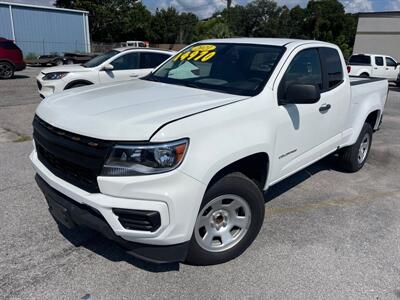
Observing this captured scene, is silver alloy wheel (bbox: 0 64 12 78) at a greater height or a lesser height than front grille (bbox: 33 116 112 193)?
lesser

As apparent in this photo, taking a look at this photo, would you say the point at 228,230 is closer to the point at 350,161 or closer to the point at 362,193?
the point at 362,193

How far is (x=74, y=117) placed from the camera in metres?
2.47

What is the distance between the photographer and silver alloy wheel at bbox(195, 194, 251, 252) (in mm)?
2715

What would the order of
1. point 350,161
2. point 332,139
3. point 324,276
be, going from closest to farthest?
point 324,276 → point 332,139 → point 350,161

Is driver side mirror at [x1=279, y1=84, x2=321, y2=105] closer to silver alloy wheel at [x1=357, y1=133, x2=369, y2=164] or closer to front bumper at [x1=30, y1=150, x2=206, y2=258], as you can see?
front bumper at [x1=30, y1=150, x2=206, y2=258]

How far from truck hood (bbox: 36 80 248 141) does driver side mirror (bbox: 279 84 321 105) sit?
0.49 m

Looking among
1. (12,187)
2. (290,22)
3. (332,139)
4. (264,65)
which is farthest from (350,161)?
(290,22)

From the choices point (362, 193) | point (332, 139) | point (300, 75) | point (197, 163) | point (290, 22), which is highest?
point (290, 22)

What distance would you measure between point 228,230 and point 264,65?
160 centimetres

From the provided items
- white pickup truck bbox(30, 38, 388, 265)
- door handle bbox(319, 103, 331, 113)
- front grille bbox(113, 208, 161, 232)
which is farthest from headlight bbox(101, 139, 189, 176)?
door handle bbox(319, 103, 331, 113)

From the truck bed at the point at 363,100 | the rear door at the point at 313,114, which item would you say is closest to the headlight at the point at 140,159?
the rear door at the point at 313,114

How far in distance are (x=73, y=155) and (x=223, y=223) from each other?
132 centimetres

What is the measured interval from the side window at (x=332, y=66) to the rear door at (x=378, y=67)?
16050 millimetres

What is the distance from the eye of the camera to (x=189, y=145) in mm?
2303
